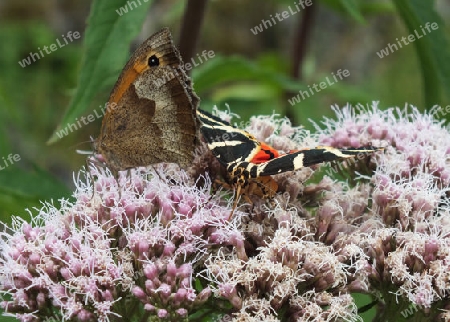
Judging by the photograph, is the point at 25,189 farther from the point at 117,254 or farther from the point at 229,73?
the point at 229,73

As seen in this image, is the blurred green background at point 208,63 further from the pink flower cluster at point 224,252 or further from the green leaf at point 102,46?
the pink flower cluster at point 224,252

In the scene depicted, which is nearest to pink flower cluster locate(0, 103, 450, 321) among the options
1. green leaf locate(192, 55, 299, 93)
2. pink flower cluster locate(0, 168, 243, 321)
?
pink flower cluster locate(0, 168, 243, 321)

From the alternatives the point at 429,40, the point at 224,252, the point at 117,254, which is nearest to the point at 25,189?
the point at 117,254

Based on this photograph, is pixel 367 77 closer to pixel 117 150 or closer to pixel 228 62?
pixel 228 62

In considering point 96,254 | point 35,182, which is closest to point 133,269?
point 96,254

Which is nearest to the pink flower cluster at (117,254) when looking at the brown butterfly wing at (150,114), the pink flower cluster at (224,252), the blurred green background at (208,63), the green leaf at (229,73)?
the pink flower cluster at (224,252)

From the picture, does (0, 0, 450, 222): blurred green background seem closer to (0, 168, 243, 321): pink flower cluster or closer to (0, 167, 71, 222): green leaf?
(0, 167, 71, 222): green leaf

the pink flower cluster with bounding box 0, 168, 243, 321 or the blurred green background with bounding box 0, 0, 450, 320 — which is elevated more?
the blurred green background with bounding box 0, 0, 450, 320
